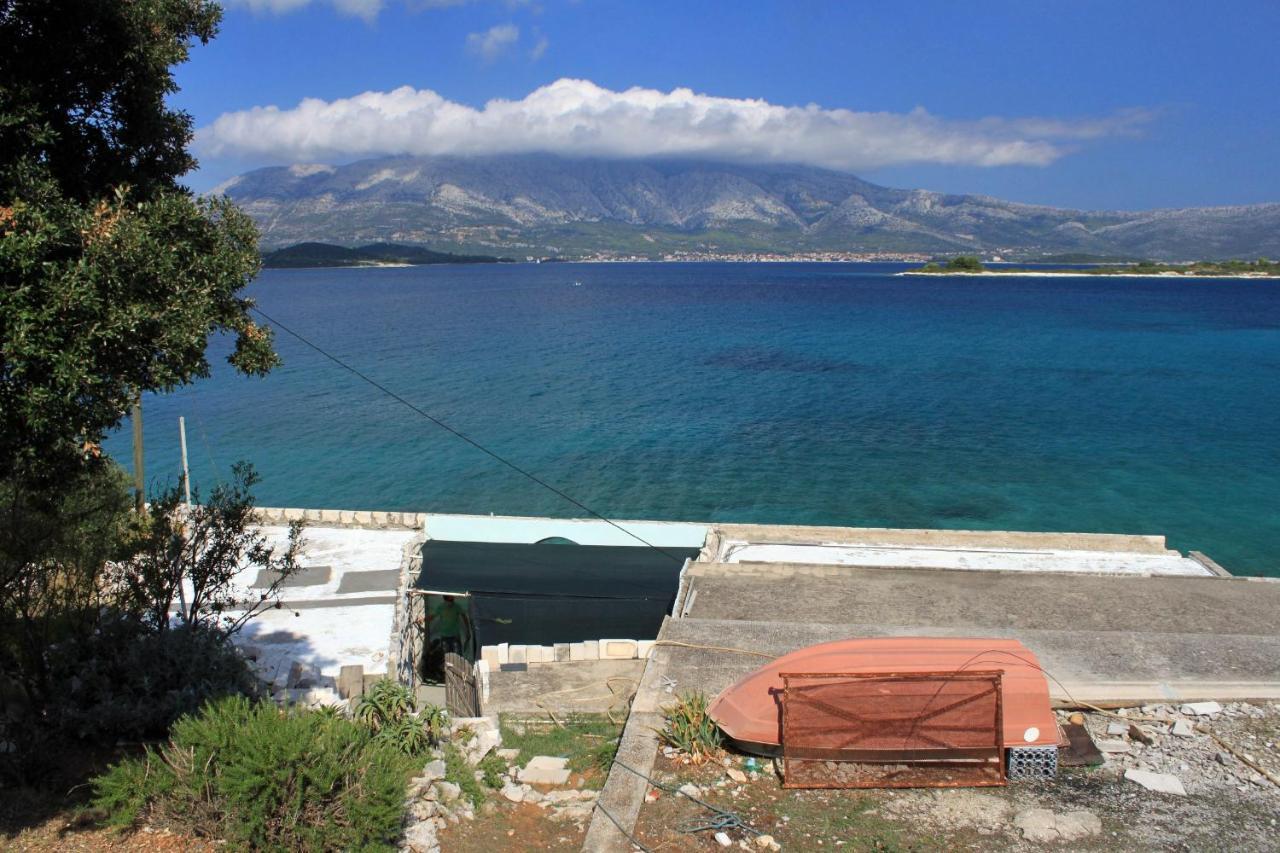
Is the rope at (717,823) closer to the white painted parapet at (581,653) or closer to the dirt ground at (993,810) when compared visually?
the dirt ground at (993,810)

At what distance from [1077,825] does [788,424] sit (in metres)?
38.4

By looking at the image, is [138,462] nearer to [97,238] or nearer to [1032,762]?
[97,238]

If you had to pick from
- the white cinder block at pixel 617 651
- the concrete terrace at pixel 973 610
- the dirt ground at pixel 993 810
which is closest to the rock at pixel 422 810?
the concrete terrace at pixel 973 610

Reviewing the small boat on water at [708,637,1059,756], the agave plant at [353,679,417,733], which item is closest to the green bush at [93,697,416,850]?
the agave plant at [353,679,417,733]

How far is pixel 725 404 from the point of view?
5153 centimetres

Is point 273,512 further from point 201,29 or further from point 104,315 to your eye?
point 104,315

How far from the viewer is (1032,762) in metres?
9.08

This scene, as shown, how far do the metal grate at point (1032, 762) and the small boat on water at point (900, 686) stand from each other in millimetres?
68

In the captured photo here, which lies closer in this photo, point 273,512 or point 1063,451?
point 273,512

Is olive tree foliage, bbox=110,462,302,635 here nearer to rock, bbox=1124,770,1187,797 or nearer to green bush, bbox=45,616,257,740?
green bush, bbox=45,616,257,740

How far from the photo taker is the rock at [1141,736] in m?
9.89

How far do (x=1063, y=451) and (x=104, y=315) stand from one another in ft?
139

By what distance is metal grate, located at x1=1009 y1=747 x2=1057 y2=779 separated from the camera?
9055 millimetres

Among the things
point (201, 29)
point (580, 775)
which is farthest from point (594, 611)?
point (201, 29)
